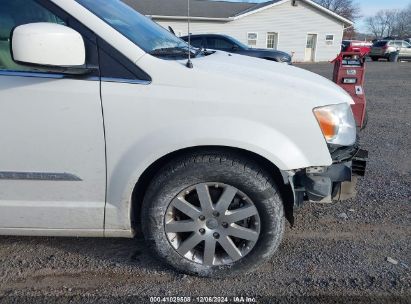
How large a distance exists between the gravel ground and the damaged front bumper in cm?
59

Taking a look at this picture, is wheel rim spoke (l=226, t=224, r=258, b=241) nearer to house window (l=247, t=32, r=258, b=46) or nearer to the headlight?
the headlight

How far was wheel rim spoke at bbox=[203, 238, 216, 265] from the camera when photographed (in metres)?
2.42

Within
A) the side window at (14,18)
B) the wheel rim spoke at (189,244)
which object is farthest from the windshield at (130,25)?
the wheel rim spoke at (189,244)

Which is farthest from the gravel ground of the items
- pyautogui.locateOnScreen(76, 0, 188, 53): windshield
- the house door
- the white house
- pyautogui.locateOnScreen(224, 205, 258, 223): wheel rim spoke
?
the house door

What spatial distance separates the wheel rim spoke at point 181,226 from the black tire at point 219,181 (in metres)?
0.05

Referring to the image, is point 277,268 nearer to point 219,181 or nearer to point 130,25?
point 219,181

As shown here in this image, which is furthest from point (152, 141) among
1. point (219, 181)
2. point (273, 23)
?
point (273, 23)

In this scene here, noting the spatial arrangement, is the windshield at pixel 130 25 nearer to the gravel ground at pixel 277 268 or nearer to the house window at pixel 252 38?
the gravel ground at pixel 277 268

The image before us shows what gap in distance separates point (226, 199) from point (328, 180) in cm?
70

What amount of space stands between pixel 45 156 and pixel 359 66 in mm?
5242

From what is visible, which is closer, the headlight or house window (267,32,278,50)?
the headlight

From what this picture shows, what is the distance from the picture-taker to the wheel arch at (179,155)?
226 cm

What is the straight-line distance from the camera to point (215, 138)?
2141 millimetres

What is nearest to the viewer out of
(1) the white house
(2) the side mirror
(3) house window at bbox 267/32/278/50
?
(2) the side mirror
